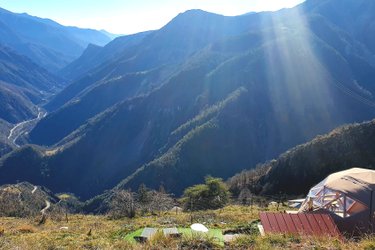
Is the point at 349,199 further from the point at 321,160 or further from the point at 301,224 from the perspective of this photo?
the point at 321,160

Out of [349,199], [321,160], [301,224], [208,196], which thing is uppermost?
[301,224]

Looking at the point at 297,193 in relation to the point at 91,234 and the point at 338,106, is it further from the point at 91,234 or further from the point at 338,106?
the point at 338,106

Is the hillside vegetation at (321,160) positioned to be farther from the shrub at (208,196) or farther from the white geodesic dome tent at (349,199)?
the white geodesic dome tent at (349,199)

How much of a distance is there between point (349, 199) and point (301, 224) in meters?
4.11

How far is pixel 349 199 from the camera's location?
15961 millimetres

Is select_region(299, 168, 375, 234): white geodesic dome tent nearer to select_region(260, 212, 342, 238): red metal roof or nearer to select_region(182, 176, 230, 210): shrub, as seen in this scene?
select_region(260, 212, 342, 238): red metal roof

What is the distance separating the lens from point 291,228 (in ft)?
41.0

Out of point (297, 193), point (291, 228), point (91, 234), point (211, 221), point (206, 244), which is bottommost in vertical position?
point (297, 193)

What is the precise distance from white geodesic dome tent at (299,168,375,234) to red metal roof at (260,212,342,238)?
1.85m

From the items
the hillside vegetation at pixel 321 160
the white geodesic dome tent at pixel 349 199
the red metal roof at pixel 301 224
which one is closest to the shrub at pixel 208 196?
the hillside vegetation at pixel 321 160

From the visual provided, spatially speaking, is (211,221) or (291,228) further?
(211,221)

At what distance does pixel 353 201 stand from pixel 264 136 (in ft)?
542

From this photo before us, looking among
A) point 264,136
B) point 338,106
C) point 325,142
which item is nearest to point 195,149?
point 264,136

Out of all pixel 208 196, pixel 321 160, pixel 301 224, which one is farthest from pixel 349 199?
pixel 321 160
